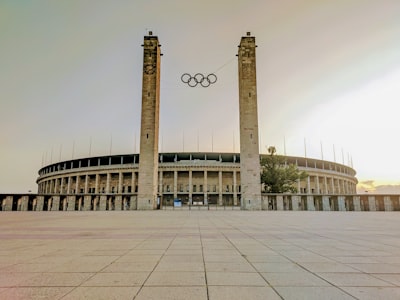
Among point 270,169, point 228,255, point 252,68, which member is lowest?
point 228,255

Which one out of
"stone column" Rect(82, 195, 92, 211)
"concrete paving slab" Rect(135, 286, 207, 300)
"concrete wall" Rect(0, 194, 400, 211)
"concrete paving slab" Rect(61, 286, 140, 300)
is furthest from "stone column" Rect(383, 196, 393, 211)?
"concrete paving slab" Rect(61, 286, 140, 300)

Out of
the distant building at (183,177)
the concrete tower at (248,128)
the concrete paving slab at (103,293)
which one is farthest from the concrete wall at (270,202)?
the concrete paving slab at (103,293)

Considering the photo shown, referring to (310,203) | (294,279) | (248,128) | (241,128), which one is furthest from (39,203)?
(294,279)

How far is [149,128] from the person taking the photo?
123 ft

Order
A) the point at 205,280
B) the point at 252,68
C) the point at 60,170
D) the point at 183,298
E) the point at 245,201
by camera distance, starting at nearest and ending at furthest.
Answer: the point at 183,298 → the point at 205,280 → the point at 245,201 → the point at 252,68 → the point at 60,170

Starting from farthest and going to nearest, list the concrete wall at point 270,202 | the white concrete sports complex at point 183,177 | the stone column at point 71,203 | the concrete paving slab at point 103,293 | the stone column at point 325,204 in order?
the white concrete sports complex at point 183,177
the stone column at point 71,203
the stone column at point 325,204
the concrete wall at point 270,202
the concrete paving slab at point 103,293

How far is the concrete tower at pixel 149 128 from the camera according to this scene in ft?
119

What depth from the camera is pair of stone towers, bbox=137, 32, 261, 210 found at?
36.1m

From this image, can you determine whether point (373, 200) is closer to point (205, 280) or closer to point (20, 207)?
point (205, 280)

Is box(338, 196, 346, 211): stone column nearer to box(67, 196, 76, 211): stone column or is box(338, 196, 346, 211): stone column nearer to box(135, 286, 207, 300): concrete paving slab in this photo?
box(67, 196, 76, 211): stone column

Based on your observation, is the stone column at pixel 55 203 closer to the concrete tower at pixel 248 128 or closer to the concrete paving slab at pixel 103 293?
the concrete tower at pixel 248 128

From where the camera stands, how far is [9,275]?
418 cm

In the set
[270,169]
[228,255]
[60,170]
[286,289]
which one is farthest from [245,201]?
[60,170]

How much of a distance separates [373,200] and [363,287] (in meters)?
33.9
